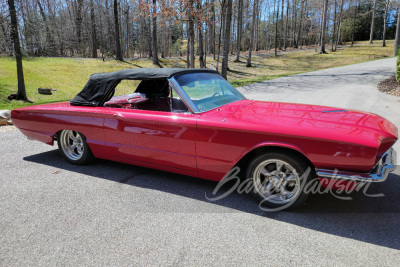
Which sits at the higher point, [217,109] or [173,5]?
[173,5]

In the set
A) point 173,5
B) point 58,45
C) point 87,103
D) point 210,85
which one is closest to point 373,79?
point 173,5

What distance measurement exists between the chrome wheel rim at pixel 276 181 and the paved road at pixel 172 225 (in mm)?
174

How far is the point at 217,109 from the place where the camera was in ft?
10.5

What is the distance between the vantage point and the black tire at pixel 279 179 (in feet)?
8.46

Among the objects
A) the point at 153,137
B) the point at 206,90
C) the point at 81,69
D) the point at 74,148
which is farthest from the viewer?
the point at 81,69

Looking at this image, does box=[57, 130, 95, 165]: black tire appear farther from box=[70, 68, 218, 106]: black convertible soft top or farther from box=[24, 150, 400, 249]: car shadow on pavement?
box=[70, 68, 218, 106]: black convertible soft top

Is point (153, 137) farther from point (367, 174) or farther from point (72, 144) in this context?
point (367, 174)

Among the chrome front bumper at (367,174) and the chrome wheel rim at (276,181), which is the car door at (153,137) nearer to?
the chrome wheel rim at (276,181)

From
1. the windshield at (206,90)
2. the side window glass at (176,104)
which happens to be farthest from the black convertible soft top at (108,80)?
the side window glass at (176,104)

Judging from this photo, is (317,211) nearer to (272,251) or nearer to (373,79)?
(272,251)

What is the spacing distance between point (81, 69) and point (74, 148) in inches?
758

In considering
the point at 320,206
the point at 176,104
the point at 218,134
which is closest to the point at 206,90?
the point at 176,104

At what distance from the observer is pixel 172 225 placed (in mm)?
2525

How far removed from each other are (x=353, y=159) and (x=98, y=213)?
246 centimetres
